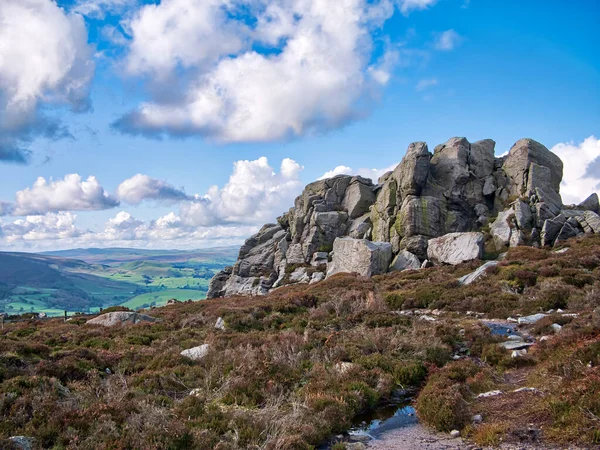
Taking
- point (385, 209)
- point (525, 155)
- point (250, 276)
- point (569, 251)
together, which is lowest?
point (250, 276)

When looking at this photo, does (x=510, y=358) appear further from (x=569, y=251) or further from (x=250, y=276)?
(x=250, y=276)

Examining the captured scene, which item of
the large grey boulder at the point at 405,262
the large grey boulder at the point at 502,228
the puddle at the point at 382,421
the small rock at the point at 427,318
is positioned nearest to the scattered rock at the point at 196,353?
the puddle at the point at 382,421

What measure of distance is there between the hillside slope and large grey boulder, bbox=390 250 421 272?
21.9 meters

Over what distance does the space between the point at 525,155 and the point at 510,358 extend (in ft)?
159

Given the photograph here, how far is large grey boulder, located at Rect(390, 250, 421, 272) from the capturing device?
155 ft

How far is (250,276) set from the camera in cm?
6562

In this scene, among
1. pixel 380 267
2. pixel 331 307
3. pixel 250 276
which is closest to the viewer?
pixel 331 307

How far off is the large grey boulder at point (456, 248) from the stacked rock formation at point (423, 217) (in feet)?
0.39

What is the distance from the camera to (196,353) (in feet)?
57.9

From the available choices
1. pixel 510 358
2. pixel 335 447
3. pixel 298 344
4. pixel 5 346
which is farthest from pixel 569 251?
pixel 5 346

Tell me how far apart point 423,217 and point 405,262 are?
773 centimetres

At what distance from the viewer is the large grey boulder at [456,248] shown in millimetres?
42550

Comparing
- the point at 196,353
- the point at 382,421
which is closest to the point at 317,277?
the point at 196,353

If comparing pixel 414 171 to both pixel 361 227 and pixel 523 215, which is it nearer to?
pixel 361 227
